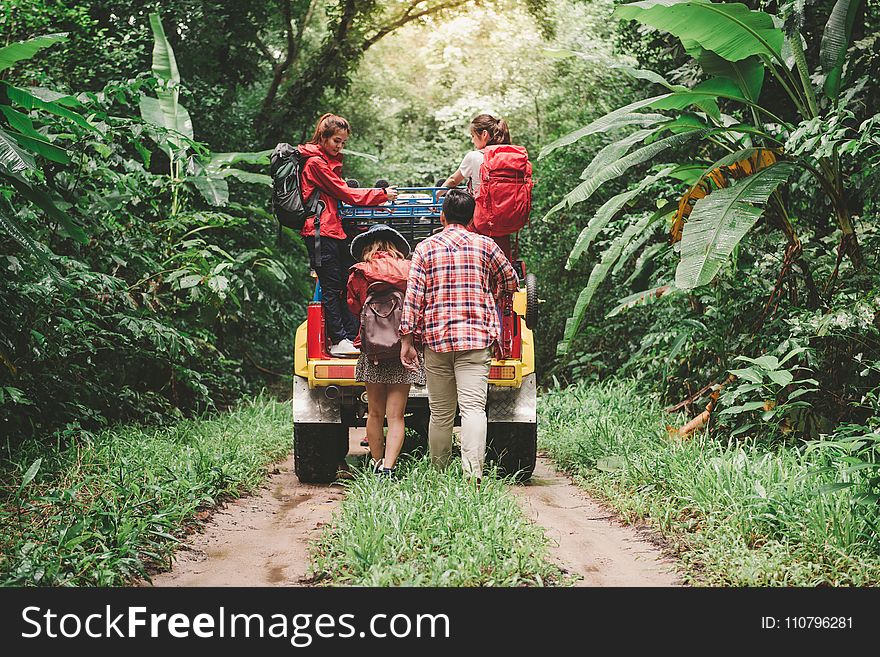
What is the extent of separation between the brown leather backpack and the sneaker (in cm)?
58

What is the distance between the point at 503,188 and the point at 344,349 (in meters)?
1.68

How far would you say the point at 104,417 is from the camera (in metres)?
7.95

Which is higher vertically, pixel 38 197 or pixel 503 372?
pixel 38 197

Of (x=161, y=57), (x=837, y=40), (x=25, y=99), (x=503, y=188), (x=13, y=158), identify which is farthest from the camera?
(x=161, y=57)

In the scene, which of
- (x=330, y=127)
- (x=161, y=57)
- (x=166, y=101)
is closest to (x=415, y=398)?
(x=330, y=127)

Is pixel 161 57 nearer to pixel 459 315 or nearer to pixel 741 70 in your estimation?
pixel 459 315

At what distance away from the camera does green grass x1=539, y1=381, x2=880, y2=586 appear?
4.15 metres

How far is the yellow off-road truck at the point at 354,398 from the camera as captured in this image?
662 centimetres

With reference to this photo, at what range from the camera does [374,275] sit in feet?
20.7

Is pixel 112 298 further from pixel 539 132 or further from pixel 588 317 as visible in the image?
pixel 539 132

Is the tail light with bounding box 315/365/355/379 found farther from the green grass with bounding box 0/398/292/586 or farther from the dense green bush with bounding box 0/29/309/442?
the dense green bush with bounding box 0/29/309/442

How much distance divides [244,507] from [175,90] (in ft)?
20.5

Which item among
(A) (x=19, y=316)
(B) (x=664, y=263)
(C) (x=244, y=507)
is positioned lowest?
(C) (x=244, y=507)

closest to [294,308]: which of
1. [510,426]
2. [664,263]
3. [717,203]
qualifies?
[664,263]
